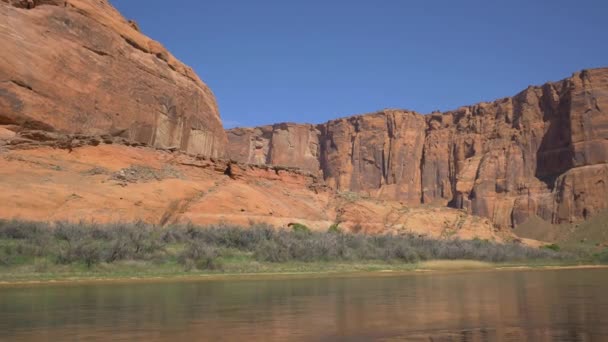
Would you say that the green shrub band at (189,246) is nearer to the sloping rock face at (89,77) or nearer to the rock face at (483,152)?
the sloping rock face at (89,77)

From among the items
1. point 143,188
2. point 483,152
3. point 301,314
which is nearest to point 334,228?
point 143,188

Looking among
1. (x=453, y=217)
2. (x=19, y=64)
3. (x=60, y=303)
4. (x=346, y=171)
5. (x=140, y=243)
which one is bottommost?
(x=60, y=303)

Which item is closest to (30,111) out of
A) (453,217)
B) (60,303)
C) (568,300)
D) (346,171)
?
(60,303)

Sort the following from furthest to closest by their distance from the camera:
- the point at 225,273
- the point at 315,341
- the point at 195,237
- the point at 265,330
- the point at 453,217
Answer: the point at 453,217, the point at 195,237, the point at 225,273, the point at 265,330, the point at 315,341

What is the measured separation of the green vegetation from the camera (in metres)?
22.6

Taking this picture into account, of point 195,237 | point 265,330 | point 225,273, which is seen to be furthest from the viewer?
point 195,237

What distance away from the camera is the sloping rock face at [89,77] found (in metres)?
35.7

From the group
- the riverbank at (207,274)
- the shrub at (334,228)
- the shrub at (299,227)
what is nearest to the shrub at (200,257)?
the riverbank at (207,274)

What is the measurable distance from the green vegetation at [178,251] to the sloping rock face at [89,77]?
12293 mm

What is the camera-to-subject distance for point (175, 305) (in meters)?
13.1

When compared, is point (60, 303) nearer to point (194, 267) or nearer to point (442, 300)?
point (442, 300)

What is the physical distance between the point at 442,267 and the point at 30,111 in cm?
2683

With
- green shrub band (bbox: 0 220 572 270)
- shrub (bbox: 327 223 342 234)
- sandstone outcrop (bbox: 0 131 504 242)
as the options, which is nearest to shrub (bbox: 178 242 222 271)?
green shrub band (bbox: 0 220 572 270)

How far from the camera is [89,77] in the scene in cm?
4019
